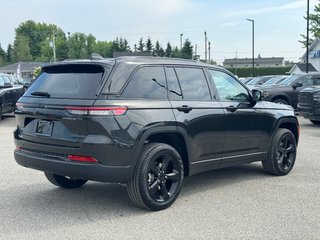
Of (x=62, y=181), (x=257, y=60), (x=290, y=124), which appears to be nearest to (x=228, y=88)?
(x=290, y=124)

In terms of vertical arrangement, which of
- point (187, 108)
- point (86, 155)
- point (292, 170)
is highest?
point (187, 108)

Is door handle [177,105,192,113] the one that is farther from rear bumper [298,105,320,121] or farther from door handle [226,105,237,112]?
rear bumper [298,105,320,121]

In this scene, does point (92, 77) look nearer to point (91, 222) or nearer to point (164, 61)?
point (164, 61)

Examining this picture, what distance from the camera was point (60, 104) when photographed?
16.4 feet

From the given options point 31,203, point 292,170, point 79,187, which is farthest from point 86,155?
point 292,170

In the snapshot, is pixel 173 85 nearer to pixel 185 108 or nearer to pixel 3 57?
pixel 185 108

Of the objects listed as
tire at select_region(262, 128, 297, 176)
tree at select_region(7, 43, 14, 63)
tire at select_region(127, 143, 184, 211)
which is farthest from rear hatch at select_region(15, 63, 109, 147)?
tree at select_region(7, 43, 14, 63)

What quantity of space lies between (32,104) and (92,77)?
845 mm

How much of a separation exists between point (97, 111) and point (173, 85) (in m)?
1.25

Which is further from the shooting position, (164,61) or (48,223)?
(164,61)

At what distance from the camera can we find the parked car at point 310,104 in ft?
43.2

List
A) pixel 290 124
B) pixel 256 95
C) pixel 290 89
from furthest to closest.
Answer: pixel 290 89
pixel 290 124
pixel 256 95

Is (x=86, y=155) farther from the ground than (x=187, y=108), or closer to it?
closer to it

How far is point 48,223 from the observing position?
→ 485cm
